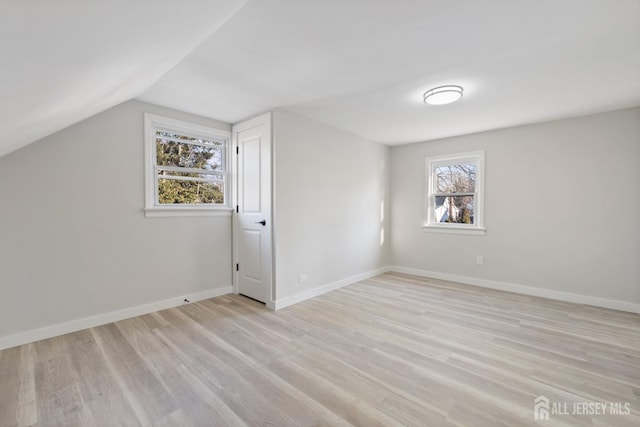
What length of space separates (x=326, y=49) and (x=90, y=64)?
1459mm

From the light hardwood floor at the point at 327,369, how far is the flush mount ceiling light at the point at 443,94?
2301mm

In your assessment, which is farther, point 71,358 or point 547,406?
point 71,358

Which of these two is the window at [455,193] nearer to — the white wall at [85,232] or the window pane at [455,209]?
the window pane at [455,209]

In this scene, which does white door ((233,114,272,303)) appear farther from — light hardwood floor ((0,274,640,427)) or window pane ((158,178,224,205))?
light hardwood floor ((0,274,640,427))

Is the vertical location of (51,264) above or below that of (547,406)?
above

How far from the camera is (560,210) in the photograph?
11.9ft

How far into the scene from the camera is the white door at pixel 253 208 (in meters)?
3.37

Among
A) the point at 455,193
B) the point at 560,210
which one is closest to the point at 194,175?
the point at 455,193

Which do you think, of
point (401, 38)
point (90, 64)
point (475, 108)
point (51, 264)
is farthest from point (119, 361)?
point (475, 108)

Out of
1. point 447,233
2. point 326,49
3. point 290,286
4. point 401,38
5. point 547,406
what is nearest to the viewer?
point 547,406

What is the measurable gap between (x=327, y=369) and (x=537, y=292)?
3401 mm

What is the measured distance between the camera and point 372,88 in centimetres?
273

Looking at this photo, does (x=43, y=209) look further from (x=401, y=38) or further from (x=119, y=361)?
(x=401, y=38)

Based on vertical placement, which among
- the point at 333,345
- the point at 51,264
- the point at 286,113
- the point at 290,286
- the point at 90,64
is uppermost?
the point at 286,113
